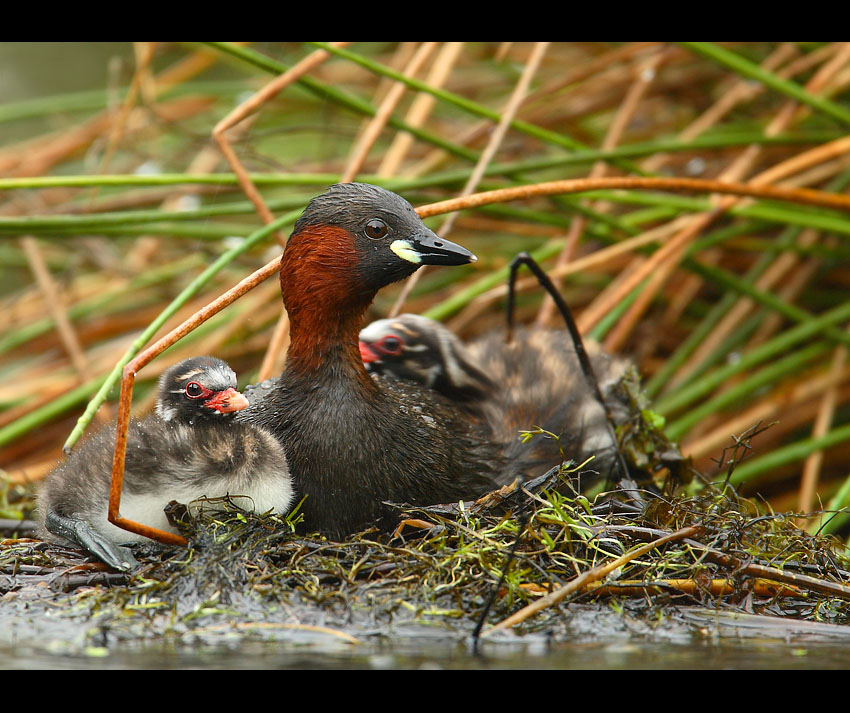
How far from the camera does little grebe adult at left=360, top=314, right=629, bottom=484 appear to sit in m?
4.24

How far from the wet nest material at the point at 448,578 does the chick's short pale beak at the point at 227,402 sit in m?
0.32

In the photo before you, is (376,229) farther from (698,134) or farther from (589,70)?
(698,134)

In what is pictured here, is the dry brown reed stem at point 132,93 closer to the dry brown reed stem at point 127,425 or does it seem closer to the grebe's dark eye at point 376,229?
the grebe's dark eye at point 376,229

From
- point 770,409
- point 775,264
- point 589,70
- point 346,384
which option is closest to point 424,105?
point 589,70

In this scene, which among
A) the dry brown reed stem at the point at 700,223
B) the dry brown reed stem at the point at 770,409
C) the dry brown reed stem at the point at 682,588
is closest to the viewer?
the dry brown reed stem at the point at 682,588

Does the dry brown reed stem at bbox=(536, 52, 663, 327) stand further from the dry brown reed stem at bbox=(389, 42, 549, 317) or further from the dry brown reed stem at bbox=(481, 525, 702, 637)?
the dry brown reed stem at bbox=(481, 525, 702, 637)

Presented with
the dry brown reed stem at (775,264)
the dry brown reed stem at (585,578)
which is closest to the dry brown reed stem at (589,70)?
the dry brown reed stem at (775,264)

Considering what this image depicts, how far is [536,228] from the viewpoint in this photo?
6.16m

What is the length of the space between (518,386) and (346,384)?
1174 mm

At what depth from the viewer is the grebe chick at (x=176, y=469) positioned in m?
3.26

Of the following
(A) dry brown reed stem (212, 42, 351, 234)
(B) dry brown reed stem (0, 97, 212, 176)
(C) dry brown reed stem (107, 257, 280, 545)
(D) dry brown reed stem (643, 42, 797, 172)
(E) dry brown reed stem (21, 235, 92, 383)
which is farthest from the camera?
(B) dry brown reed stem (0, 97, 212, 176)

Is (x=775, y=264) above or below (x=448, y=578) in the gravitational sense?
above

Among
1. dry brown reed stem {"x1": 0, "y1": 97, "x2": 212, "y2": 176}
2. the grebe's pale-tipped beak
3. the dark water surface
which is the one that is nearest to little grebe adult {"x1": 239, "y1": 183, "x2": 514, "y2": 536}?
the grebe's pale-tipped beak

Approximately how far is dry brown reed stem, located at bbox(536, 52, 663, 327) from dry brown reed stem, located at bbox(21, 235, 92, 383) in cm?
235
